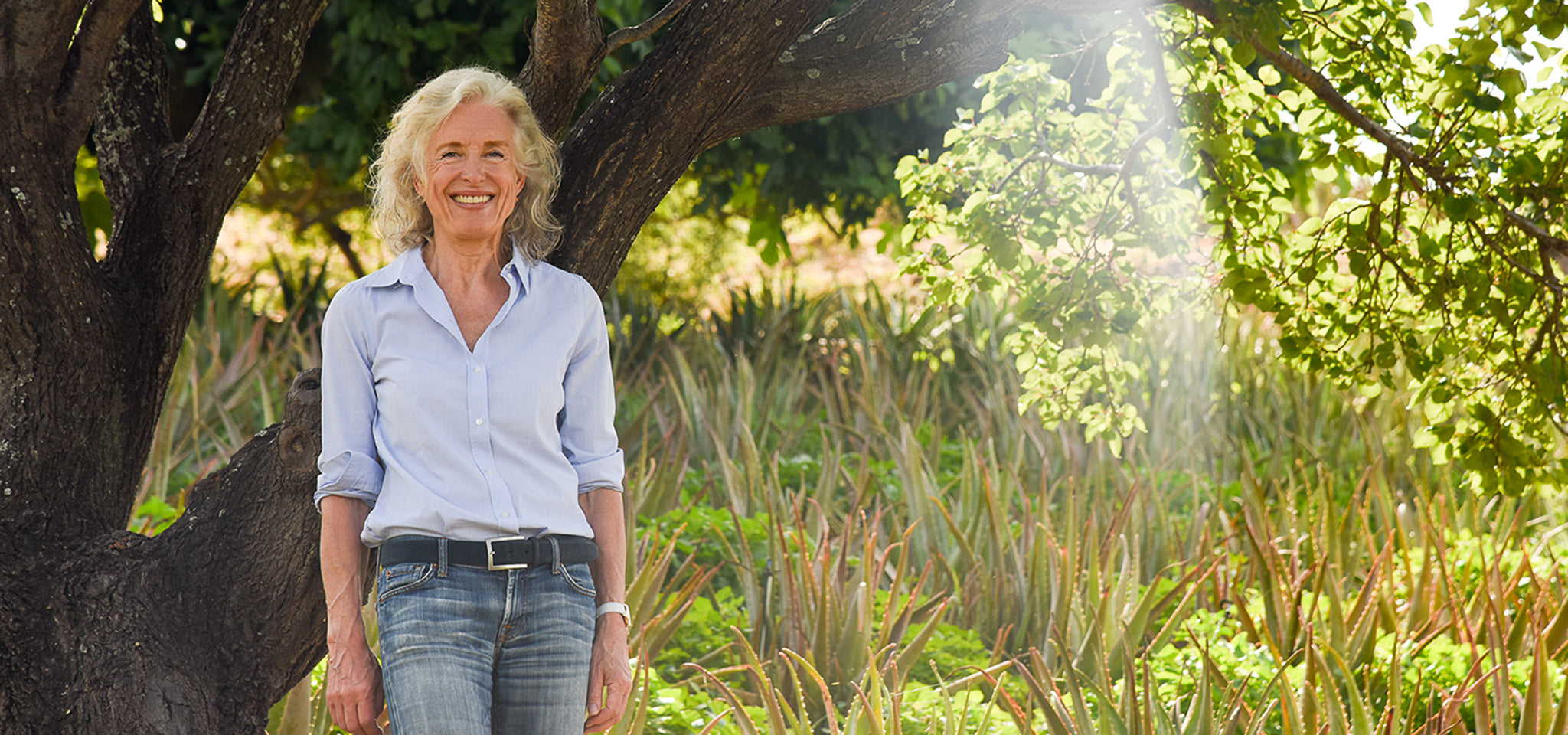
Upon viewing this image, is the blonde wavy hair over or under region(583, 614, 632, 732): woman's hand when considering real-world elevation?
over

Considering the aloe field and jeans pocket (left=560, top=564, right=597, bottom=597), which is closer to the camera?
jeans pocket (left=560, top=564, right=597, bottom=597)

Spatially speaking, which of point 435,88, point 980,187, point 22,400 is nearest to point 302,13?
point 435,88

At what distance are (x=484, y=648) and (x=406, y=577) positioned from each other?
0.13m

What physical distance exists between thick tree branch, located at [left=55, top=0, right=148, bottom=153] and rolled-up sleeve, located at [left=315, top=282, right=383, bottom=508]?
688mm

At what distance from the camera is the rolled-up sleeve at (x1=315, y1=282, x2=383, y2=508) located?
1538 millimetres

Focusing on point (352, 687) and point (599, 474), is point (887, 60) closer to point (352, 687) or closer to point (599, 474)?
point (599, 474)

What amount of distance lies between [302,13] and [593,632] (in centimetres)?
120

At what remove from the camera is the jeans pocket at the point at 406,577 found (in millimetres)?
1479

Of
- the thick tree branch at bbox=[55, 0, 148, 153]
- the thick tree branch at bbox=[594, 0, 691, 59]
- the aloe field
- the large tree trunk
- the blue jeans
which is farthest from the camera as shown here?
the aloe field

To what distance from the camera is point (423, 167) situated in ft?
5.41

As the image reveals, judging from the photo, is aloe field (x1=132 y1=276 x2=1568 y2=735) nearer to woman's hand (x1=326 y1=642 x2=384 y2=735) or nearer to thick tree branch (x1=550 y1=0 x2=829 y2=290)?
woman's hand (x1=326 y1=642 x2=384 y2=735)

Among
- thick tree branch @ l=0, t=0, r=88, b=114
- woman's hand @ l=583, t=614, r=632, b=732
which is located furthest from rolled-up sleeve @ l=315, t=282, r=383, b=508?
thick tree branch @ l=0, t=0, r=88, b=114

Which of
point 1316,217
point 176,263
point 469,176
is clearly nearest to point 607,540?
point 469,176

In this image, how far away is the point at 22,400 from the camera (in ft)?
5.99
